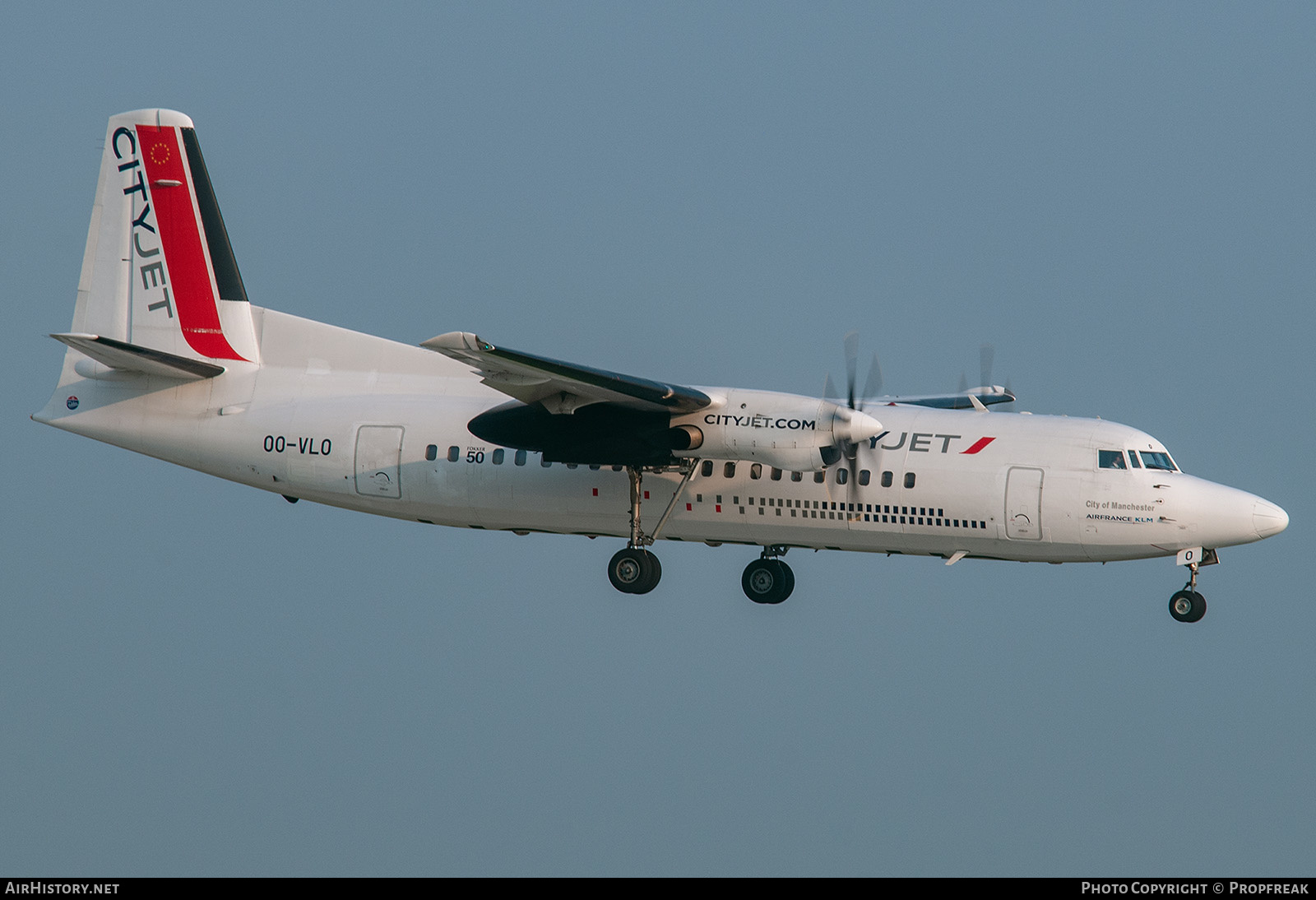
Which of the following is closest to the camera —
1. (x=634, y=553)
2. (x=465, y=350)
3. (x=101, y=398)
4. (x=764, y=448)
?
(x=465, y=350)

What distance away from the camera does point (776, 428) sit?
70.1 ft

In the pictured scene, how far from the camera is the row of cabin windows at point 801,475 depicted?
73.8ft

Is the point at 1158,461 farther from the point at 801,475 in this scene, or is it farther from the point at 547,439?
the point at 547,439

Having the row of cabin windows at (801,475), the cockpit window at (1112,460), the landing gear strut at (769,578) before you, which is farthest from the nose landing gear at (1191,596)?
the landing gear strut at (769,578)

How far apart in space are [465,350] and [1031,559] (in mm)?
8812

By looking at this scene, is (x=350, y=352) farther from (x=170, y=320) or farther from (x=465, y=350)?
(x=465, y=350)

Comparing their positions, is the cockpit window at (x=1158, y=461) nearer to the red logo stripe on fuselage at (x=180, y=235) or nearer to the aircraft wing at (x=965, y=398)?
the aircraft wing at (x=965, y=398)

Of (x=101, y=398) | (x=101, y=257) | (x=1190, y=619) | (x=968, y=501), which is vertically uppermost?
(x=101, y=257)

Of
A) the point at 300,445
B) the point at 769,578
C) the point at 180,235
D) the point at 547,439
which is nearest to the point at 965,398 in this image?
the point at 769,578

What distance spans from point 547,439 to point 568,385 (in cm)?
117

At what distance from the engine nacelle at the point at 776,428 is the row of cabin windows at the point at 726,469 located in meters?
0.90

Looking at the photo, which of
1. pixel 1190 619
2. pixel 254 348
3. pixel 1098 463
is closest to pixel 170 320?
pixel 254 348

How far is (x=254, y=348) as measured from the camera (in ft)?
83.7

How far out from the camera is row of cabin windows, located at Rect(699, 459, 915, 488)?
73.8ft
